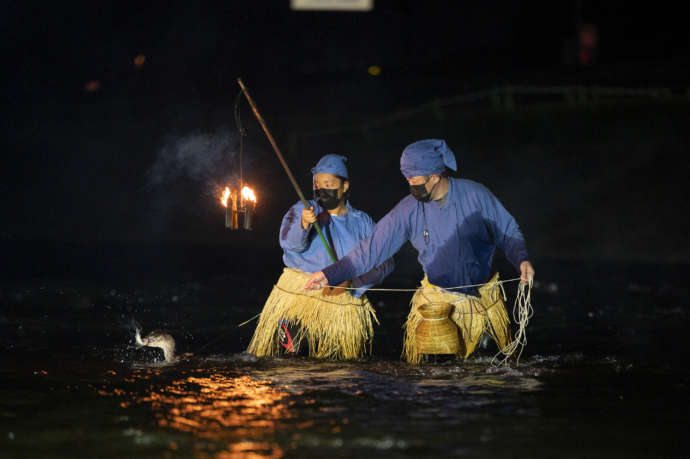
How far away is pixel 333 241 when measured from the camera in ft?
27.3

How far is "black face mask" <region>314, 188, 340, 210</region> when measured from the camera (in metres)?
8.19

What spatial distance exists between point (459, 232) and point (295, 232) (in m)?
1.47

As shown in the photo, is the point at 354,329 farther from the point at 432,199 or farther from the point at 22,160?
the point at 22,160

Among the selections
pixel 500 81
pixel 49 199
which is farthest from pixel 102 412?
pixel 500 81

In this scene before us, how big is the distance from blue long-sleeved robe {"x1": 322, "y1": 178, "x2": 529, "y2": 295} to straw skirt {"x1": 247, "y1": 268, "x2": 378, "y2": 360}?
95 cm

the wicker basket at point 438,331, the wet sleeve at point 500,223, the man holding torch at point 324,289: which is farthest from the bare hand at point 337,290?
the wet sleeve at point 500,223

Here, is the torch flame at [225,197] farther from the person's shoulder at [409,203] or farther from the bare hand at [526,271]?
the bare hand at [526,271]

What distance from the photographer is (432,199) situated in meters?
7.35

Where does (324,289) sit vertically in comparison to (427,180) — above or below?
below

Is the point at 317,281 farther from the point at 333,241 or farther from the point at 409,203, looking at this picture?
the point at 409,203

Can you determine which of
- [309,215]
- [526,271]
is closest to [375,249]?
[309,215]

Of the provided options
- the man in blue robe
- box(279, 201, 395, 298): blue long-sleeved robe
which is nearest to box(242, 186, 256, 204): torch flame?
box(279, 201, 395, 298): blue long-sleeved robe

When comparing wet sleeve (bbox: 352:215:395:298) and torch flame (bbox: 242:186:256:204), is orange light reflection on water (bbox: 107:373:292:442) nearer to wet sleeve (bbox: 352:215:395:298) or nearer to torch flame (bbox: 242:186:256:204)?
wet sleeve (bbox: 352:215:395:298)

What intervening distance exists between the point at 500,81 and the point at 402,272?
21.1 m
